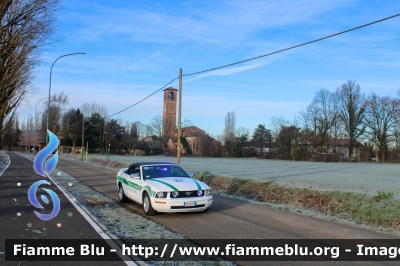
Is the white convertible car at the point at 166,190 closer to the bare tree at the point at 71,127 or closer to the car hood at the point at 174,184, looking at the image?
the car hood at the point at 174,184

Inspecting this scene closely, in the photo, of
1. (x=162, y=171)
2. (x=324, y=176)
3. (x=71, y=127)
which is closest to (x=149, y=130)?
(x=71, y=127)

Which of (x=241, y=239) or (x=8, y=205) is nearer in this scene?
(x=241, y=239)

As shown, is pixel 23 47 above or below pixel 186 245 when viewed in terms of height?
above

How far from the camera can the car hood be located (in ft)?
31.0

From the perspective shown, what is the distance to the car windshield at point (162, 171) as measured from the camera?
1073 centimetres

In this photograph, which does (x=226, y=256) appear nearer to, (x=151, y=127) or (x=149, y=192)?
(x=149, y=192)

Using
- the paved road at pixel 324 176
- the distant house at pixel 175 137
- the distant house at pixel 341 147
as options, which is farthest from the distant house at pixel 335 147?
the paved road at pixel 324 176

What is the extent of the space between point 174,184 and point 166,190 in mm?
405

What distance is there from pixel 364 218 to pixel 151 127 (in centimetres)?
10802

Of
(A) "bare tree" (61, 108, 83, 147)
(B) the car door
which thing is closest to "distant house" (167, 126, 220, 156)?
(A) "bare tree" (61, 108, 83, 147)

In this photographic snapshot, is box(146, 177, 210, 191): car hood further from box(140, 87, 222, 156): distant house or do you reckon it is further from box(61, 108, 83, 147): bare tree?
box(140, 87, 222, 156): distant house

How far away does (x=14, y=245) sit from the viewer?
6.43 m

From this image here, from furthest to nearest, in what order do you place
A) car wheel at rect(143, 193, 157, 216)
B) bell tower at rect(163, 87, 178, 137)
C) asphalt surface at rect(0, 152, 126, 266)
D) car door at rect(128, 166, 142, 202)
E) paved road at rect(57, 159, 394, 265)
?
1. bell tower at rect(163, 87, 178, 137)
2. car door at rect(128, 166, 142, 202)
3. car wheel at rect(143, 193, 157, 216)
4. paved road at rect(57, 159, 394, 265)
5. asphalt surface at rect(0, 152, 126, 266)

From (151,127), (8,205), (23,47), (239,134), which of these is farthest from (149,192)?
(151,127)
